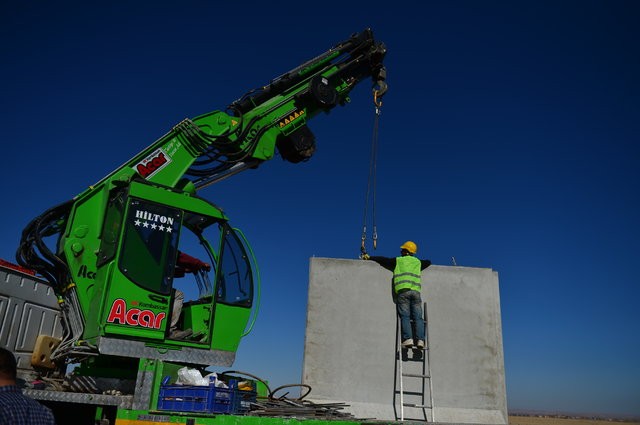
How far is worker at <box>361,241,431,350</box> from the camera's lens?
751cm

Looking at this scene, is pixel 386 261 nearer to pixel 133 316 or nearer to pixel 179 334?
pixel 179 334

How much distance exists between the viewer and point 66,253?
19.7 ft

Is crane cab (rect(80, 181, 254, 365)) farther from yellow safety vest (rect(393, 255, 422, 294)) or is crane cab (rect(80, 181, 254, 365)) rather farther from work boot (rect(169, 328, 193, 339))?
yellow safety vest (rect(393, 255, 422, 294))

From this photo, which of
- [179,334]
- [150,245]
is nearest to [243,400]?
[179,334]

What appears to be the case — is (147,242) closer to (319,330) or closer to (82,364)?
(82,364)

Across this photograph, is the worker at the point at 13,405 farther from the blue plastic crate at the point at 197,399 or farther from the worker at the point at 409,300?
the worker at the point at 409,300

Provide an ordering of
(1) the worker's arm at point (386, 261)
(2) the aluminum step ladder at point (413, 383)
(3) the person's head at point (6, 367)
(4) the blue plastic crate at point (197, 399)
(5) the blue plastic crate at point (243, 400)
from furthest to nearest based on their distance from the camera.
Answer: (1) the worker's arm at point (386, 261) → (2) the aluminum step ladder at point (413, 383) → (5) the blue plastic crate at point (243, 400) → (4) the blue plastic crate at point (197, 399) → (3) the person's head at point (6, 367)

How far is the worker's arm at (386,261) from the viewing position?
7.96 meters

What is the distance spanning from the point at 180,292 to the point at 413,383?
12.4 feet

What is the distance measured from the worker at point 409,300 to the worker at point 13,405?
5.43 metres

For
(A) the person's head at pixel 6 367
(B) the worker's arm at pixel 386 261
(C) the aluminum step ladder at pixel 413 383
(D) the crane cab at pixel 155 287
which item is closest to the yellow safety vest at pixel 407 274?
(B) the worker's arm at pixel 386 261

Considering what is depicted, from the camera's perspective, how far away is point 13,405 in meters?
2.79

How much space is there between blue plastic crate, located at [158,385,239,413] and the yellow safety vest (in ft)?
10.9

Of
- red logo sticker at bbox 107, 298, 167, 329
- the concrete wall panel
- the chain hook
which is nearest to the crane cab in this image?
red logo sticker at bbox 107, 298, 167, 329
